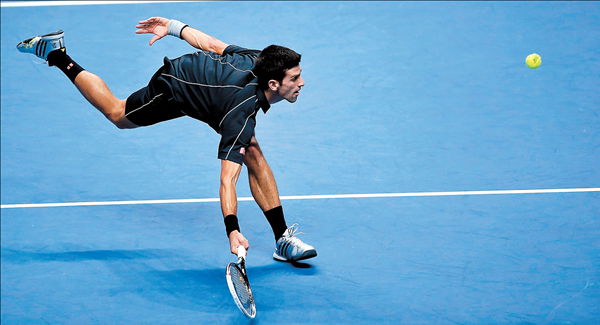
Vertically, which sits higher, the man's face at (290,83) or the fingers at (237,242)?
the man's face at (290,83)

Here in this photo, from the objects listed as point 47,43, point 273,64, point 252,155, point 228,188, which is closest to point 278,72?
point 273,64

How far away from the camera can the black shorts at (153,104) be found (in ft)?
20.3

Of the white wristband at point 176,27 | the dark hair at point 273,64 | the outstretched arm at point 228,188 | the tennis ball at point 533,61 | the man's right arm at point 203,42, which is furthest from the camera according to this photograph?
the tennis ball at point 533,61

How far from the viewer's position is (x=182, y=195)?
7.00 metres

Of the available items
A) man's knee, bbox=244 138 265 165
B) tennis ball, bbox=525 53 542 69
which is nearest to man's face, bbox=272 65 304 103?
man's knee, bbox=244 138 265 165

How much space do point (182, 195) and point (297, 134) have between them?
1219mm

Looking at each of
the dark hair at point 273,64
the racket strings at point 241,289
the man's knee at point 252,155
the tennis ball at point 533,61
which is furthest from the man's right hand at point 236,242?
the tennis ball at point 533,61

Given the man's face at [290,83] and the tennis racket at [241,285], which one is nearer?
the tennis racket at [241,285]

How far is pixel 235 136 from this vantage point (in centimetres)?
557

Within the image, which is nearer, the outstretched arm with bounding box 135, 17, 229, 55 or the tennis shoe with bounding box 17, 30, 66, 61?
the outstretched arm with bounding box 135, 17, 229, 55

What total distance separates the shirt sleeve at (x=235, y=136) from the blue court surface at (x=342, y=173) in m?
0.89

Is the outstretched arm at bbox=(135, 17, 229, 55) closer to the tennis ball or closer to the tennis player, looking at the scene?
the tennis player

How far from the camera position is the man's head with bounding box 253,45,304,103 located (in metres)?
5.79

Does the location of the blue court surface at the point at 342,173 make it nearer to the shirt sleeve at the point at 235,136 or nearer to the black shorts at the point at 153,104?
the black shorts at the point at 153,104
